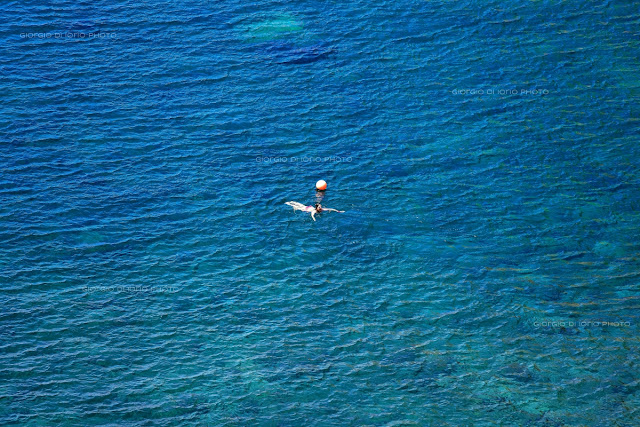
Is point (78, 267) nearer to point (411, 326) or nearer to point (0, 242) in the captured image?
point (0, 242)

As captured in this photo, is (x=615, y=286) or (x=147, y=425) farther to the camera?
(x=615, y=286)

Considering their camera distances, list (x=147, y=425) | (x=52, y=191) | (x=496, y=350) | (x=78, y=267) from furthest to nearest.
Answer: (x=52, y=191) → (x=78, y=267) → (x=496, y=350) → (x=147, y=425)

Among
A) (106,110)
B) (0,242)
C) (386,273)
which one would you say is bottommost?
(386,273)

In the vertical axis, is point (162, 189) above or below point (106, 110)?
below

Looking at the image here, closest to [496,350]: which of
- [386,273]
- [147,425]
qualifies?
[386,273]

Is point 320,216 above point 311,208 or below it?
below

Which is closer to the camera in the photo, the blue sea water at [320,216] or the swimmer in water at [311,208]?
the blue sea water at [320,216]

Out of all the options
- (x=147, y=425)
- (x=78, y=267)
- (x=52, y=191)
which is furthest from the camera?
(x=52, y=191)

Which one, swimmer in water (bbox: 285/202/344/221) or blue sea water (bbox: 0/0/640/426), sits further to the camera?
swimmer in water (bbox: 285/202/344/221)
